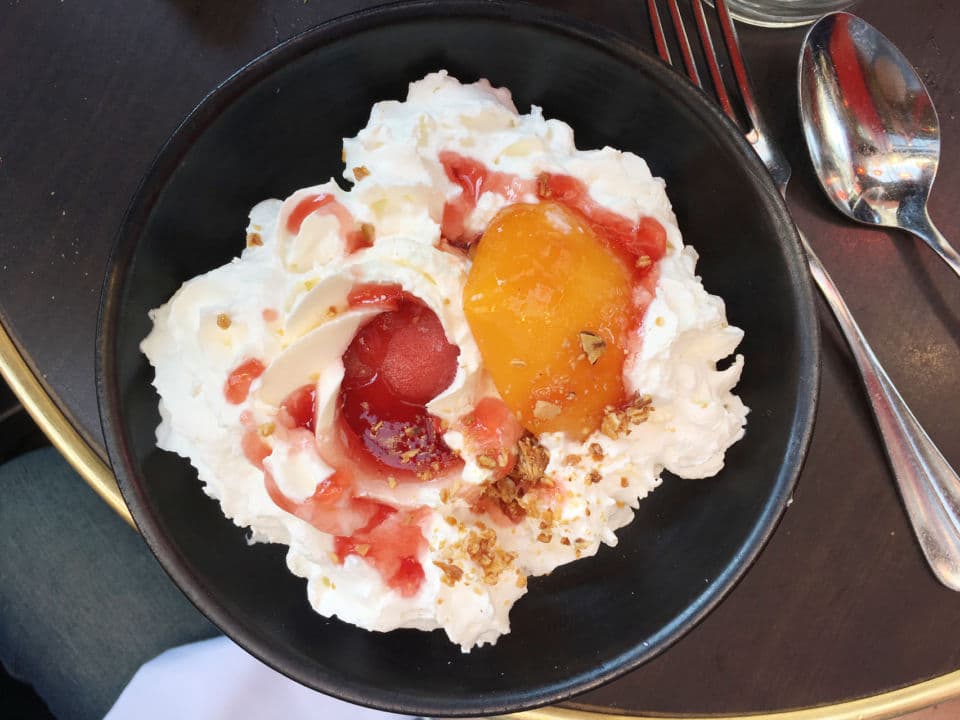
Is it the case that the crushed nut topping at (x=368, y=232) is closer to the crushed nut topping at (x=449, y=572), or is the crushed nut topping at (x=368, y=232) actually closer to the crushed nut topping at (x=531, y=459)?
the crushed nut topping at (x=531, y=459)

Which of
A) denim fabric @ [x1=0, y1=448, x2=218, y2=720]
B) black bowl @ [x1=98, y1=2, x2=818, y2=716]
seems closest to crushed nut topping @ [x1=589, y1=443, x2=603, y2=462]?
black bowl @ [x1=98, y1=2, x2=818, y2=716]

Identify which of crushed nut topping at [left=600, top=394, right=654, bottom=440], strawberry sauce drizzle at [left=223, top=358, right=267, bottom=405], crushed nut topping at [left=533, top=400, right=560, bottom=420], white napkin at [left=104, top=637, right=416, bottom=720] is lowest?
white napkin at [left=104, top=637, right=416, bottom=720]

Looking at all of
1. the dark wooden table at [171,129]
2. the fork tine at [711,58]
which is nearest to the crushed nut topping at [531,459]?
the dark wooden table at [171,129]

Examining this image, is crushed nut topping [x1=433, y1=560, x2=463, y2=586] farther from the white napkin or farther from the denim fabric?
Result: the denim fabric

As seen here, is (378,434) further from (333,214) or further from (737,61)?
(737,61)

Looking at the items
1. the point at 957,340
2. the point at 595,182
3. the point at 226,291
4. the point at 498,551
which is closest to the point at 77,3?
the point at 226,291
